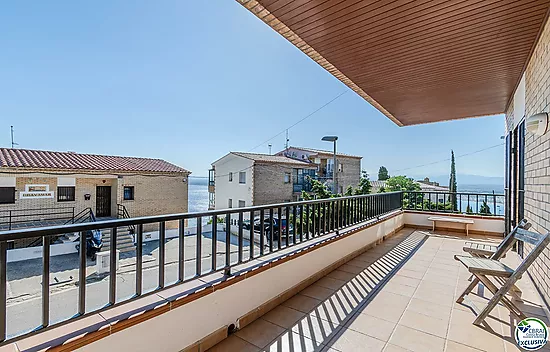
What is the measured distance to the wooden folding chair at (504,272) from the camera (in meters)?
2.08

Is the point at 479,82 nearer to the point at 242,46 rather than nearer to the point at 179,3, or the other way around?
the point at 179,3

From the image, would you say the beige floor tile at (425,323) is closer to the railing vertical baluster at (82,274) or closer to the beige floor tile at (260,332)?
the beige floor tile at (260,332)

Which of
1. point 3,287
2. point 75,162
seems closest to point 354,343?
point 3,287

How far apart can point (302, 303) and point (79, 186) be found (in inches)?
550

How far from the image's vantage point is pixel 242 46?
940 cm

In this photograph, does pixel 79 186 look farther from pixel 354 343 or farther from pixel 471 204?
pixel 471 204

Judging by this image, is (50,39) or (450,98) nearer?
(450,98)

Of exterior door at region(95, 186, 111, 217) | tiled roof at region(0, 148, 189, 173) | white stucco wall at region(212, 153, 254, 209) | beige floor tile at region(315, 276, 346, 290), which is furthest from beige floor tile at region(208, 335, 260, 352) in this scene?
white stucco wall at region(212, 153, 254, 209)

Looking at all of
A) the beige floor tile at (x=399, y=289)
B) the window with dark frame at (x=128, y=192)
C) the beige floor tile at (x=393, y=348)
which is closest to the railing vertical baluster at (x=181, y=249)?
the beige floor tile at (x=393, y=348)

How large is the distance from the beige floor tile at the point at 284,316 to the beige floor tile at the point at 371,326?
42cm

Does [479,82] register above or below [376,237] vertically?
above

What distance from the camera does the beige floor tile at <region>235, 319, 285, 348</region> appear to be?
78.0 inches

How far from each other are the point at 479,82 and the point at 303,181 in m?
15.9

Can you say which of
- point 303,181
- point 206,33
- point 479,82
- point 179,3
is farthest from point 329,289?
point 303,181
